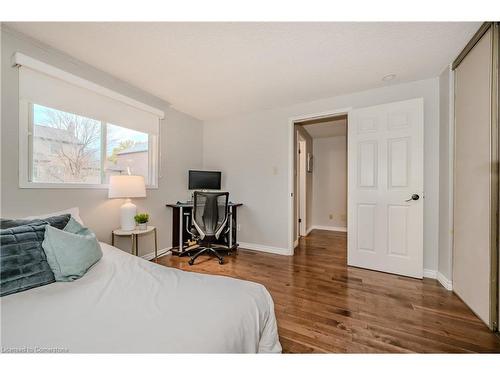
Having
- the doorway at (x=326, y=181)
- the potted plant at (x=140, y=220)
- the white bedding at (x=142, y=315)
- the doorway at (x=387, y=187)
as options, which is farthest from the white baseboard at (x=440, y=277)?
the potted plant at (x=140, y=220)

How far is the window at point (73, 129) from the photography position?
5.79 feet

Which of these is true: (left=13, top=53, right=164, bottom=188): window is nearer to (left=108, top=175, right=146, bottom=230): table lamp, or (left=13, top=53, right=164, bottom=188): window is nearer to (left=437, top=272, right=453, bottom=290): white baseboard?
(left=108, top=175, right=146, bottom=230): table lamp

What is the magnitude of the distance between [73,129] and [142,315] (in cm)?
219

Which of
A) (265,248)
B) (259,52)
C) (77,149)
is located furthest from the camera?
(265,248)

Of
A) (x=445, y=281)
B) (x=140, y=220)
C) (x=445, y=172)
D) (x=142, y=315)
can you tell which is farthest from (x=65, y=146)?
(x=445, y=281)

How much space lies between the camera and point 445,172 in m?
2.17

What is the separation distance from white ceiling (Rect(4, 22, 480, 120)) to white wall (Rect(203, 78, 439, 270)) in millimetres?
202

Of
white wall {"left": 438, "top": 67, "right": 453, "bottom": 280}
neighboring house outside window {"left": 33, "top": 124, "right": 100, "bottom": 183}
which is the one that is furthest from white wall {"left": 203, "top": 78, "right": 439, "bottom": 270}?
neighboring house outside window {"left": 33, "top": 124, "right": 100, "bottom": 183}

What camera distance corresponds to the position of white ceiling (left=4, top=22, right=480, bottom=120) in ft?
5.23

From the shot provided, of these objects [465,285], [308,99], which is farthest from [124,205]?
[465,285]

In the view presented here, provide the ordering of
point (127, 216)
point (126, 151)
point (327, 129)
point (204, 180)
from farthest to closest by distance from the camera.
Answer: point (327, 129) → point (204, 180) → point (126, 151) → point (127, 216)

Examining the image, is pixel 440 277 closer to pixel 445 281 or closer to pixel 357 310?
pixel 445 281
